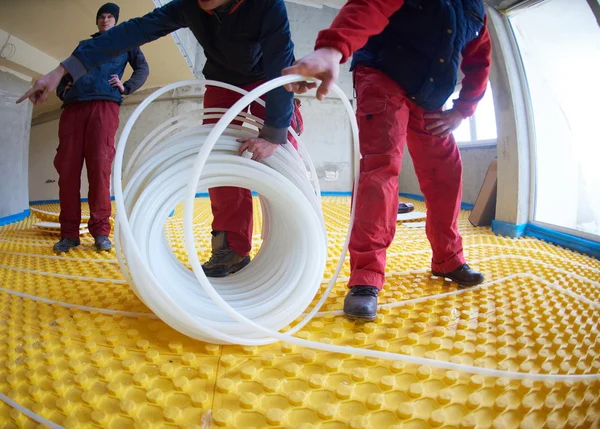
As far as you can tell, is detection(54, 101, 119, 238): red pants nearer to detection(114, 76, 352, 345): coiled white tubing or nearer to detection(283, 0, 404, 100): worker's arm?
detection(114, 76, 352, 345): coiled white tubing

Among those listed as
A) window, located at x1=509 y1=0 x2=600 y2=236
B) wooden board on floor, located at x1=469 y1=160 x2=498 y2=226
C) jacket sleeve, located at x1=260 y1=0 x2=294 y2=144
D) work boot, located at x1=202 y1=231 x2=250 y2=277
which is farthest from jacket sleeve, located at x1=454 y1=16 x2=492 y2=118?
wooden board on floor, located at x1=469 y1=160 x2=498 y2=226

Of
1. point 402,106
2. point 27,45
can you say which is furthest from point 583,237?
point 27,45

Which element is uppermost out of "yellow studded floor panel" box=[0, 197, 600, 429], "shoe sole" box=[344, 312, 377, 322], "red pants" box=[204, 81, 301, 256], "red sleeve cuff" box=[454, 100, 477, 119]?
"red sleeve cuff" box=[454, 100, 477, 119]

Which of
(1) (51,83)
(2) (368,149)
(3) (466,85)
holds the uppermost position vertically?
(3) (466,85)

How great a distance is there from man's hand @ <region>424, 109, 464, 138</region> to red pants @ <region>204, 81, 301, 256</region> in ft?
2.67

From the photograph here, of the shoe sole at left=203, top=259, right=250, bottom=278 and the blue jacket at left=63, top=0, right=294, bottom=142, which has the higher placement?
the blue jacket at left=63, top=0, right=294, bottom=142

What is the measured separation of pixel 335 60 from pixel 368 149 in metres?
0.49

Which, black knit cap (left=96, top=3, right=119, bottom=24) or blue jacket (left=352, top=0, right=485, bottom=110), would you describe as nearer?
blue jacket (left=352, top=0, right=485, bottom=110)

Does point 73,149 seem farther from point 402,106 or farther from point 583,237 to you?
point 583,237

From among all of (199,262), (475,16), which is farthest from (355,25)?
(199,262)

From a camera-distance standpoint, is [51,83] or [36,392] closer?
[36,392]

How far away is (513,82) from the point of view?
277 centimetres

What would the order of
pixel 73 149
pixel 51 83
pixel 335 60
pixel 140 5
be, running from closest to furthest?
pixel 335 60
pixel 51 83
pixel 73 149
pixel 140 5

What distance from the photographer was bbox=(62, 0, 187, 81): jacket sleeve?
1328 millimetres
